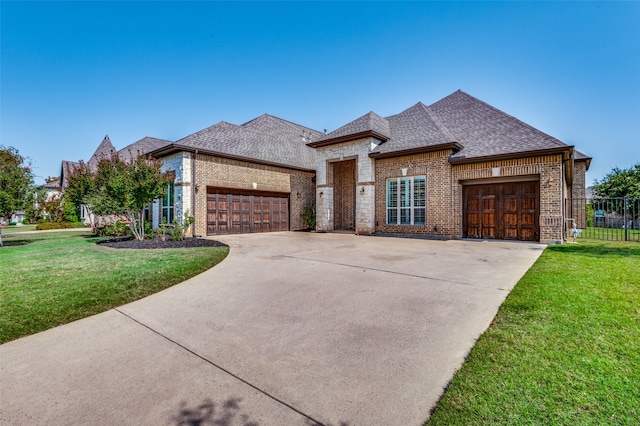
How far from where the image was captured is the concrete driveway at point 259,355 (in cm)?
211

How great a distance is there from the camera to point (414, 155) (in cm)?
1398

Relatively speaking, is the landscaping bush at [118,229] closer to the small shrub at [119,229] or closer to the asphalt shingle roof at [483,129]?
the small shrub at [119,229]

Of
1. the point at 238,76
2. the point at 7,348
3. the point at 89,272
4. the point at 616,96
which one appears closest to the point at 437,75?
the point at 616,96

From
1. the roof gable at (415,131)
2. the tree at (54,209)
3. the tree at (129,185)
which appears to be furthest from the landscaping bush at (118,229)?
the tree at (54,209)

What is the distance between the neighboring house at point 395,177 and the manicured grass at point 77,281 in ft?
21.5

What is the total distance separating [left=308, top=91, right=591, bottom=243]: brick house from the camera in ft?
37.6

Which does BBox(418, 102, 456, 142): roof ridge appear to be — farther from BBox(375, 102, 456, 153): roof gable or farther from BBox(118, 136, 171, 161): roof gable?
BBox(118, 136, 171, 161): roof gable

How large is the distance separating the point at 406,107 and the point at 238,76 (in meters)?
9.98

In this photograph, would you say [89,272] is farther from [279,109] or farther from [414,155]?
[279,109]

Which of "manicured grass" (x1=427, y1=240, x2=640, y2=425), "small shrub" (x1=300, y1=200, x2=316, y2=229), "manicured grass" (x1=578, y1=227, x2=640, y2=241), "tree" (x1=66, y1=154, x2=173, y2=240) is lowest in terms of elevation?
"manicured grass" (x1=427, y1=240, x2=640, y2=425)

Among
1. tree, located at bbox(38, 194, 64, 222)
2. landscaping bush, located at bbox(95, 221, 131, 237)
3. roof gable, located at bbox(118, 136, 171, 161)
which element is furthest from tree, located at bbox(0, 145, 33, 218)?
tree, located at bbox(38, 194, 64, 222)

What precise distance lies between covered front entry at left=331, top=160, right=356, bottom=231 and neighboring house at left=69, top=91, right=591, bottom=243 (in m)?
0.06

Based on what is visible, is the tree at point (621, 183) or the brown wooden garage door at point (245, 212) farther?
the tree at point (621, 183)

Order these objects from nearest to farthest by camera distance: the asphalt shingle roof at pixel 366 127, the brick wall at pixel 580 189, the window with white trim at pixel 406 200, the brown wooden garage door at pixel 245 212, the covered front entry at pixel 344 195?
1. the window with white trim at pixel 406 200
2. the brown wooden garage door at pixel 245 212
3. the asphalt shingle roof at pixel 366 127
4. the covered front entry at pixel 344 195
5. the brick wall at pixel 580 189
